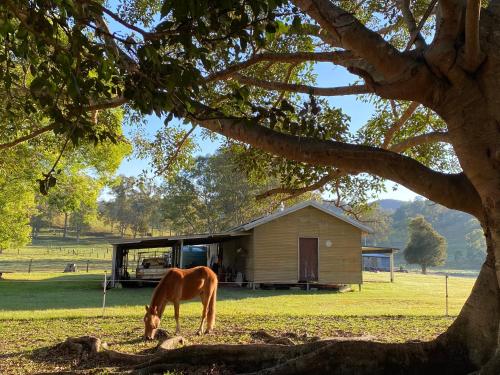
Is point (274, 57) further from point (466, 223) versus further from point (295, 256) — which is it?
point (466, 223)

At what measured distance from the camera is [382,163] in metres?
5.28

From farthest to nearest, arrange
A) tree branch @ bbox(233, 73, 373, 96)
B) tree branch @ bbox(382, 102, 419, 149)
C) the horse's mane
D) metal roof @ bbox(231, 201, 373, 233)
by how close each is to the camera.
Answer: metal roof @ bbox(231, 201, 373, 233) < the horse's mane < tree branch @ bbox(382, 102, 419, 149) < tree branch @ bbox(233, 73, 373, 96)

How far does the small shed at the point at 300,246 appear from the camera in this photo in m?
25.5

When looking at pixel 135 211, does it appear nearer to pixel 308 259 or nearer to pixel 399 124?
pixel 308 259

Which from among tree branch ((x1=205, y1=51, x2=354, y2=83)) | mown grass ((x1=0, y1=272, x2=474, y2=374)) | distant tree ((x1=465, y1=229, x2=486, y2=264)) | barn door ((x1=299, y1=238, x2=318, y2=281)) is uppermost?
distant tree ((x1=465, y1=229, x2=486, y2=264))

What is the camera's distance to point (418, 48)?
545 centimetres

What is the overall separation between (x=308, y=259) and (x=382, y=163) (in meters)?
21.3

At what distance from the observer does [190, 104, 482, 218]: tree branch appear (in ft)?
17.1

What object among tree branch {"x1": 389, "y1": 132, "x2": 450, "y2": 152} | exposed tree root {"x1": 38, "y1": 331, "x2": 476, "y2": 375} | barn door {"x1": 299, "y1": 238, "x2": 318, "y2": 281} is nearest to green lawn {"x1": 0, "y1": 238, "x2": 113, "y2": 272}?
barn door {"x1": 299, "y1": 238, "x2": 318, "y2": 281}

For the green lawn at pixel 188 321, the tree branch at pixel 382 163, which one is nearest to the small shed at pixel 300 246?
the green lawn at pixel 188 321

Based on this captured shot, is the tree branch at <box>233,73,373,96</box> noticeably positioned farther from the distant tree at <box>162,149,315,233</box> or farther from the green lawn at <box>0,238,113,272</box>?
the distant tree at <box>162,149,315,233</box>

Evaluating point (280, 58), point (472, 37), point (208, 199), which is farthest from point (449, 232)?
point (472, 37)

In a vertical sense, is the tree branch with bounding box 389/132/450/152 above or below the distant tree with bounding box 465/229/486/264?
below

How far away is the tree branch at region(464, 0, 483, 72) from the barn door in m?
21.8
